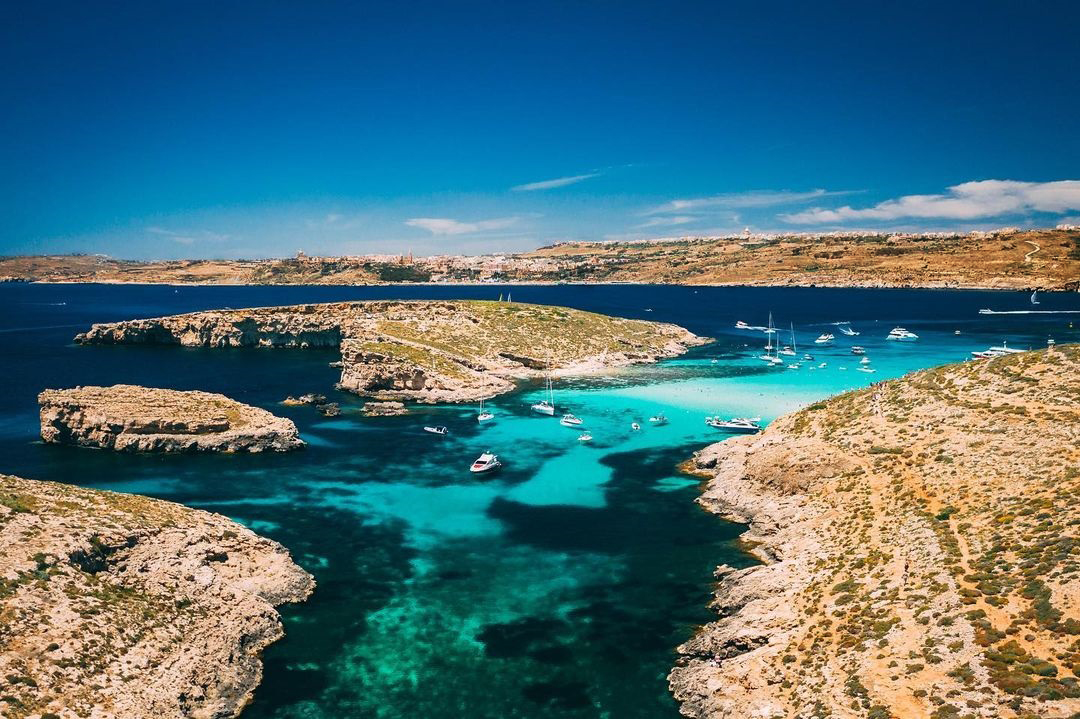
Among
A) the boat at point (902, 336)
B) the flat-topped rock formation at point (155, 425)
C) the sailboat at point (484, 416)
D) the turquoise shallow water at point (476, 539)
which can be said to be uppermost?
the flat-topped rock formation at point (155, 425)

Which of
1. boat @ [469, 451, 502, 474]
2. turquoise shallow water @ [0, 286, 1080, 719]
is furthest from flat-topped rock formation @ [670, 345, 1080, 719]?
boat @ [469, 451, 502, 474]

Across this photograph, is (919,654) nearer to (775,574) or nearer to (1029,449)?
(775,574)

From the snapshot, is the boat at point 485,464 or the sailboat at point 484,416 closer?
the boat at point 485,464

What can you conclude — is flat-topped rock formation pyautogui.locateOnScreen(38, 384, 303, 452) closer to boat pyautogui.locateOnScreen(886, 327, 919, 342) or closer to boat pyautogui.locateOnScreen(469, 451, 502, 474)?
boat pyautogui.locateOnScreen(469, 451, 502, 474)

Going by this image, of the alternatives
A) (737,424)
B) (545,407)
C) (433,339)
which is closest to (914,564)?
(737,424)

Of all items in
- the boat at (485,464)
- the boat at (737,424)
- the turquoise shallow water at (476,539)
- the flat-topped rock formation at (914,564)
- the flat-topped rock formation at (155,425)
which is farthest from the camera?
the boat at (737,424)

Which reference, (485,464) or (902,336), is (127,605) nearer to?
(485,464)

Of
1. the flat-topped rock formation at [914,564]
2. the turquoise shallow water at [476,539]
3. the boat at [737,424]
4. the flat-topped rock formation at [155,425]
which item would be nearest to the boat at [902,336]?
the turquoise shallow water at [476,539]

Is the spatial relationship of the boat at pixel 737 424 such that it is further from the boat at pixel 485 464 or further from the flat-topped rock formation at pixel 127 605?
the flat-topped rock formation at pixel 127 605
